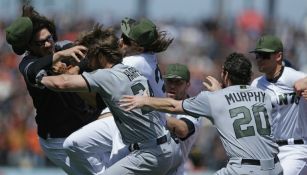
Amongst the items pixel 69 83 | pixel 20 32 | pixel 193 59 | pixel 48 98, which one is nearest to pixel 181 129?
pixel 48 98

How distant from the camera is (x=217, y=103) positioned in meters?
11.3

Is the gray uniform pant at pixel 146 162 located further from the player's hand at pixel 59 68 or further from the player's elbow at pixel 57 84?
the player's hand at pixel 59 68

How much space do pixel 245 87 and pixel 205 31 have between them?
17.5 metres

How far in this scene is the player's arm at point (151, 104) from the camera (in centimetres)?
1114

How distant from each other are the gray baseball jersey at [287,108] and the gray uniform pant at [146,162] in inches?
69.5

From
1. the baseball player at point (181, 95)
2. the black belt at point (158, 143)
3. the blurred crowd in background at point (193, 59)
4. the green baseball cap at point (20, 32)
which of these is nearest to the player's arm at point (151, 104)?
the black belt at point (158, 143)

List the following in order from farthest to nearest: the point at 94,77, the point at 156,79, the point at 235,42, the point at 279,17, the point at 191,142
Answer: the point at 279,17 → the point at 235,42 → the point at 191,142 → the point at 156,79 → the point at 94,77

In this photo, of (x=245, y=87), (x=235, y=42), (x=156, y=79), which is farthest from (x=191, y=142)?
(x=235, y=42)

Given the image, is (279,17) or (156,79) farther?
(279,17)

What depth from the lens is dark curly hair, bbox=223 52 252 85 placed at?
11.4 m

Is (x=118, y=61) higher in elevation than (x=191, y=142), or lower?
higher

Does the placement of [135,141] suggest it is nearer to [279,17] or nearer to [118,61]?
[118,61]


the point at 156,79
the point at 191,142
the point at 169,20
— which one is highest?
the point at 156,79

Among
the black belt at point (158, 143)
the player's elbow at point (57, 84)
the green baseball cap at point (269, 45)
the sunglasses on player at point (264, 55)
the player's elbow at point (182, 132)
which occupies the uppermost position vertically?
the player's elbow at point (57, 84)
